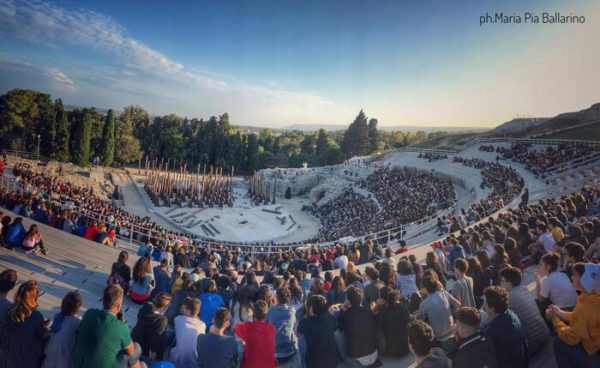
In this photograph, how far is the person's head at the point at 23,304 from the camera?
10.4 feet

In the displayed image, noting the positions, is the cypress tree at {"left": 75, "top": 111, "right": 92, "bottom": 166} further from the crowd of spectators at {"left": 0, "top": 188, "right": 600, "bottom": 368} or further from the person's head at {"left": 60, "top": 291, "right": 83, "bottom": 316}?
the person's head at {"left": 60, "top": 291, "right": 83, "bottom": 316}

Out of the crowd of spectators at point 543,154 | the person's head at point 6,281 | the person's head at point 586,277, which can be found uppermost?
the crowd of spectators at point 543,154

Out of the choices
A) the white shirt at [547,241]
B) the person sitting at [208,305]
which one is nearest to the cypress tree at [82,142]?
the person sitting at [208,305]

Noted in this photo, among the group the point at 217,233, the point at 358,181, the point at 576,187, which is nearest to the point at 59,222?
the point at 217,233

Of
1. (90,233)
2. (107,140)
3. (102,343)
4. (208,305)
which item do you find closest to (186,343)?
(102,343)

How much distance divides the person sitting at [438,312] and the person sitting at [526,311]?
72cm

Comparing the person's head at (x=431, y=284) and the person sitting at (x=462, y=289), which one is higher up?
the person's head at (x=431, y=284)

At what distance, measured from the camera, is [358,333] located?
13.6ft

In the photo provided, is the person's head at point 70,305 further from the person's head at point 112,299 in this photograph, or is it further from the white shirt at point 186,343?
the white shirt at point 186,343

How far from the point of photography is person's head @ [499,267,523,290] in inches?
158

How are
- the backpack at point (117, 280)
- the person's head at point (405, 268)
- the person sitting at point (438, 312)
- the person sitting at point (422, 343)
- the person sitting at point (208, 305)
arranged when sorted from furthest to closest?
the backpack at point (117, 280)
the person's head at point (405, 268)
the person sitting at point (208, 305)
the person sitting at point (438, 312)
the person sitting at point (422, 343)

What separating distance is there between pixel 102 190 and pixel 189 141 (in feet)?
101

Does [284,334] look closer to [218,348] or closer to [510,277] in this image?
[218,348]

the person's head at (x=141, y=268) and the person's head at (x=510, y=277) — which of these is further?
the person's head at (x=141, y=268)
